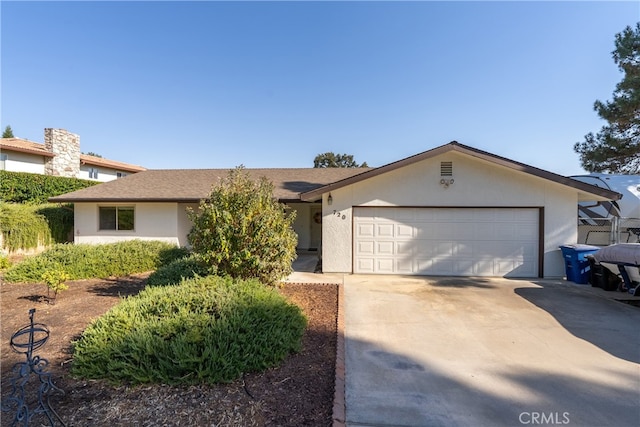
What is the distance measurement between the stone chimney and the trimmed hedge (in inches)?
105

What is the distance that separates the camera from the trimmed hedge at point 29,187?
15391 mm

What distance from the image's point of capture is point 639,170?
1478 centimetres


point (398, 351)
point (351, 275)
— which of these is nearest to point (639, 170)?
point (351, 275)

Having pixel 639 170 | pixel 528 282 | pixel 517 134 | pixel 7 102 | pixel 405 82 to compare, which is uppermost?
pixel 405 82

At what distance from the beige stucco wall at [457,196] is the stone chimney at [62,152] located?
21016 mm

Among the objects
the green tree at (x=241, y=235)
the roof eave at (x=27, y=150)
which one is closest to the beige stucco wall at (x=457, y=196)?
the green tree at (x=241, y=235)

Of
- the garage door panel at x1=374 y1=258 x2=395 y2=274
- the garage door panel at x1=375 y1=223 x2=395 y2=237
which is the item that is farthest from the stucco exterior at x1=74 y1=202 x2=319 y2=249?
the garage door panel at x1=374 y1=258 x2=395 y2=274

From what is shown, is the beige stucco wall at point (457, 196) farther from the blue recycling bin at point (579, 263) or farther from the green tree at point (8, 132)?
the green tree at point (8, 132)

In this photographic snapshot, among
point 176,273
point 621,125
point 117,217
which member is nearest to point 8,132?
point 117,217

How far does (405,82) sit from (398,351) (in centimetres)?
1184

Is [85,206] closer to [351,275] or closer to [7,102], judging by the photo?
[7,102]

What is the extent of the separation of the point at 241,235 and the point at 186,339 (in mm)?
2470

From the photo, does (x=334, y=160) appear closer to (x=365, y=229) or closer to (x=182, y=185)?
(x=182, y=185)

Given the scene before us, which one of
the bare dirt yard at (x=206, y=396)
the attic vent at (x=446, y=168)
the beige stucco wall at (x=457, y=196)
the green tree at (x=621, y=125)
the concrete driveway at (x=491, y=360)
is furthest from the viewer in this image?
the green tree at (x=621, y=125)
